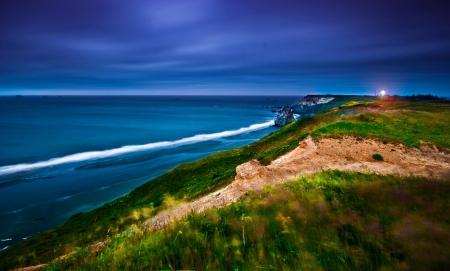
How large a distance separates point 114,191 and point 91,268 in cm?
2156

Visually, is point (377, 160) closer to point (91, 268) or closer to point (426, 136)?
point (426, 136)

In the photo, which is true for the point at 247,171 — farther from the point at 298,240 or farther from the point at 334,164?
the point at 298,240

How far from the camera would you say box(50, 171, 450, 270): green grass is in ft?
9.48

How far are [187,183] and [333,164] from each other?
10624mm

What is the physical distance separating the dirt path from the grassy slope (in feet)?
5.07

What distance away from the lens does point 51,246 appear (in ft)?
34.1

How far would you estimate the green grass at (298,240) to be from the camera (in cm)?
289

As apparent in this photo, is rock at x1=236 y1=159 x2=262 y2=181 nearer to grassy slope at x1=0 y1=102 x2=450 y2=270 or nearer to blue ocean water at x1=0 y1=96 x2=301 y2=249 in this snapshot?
grassy slope at x1=0 y1=102 x2=450 y2=270

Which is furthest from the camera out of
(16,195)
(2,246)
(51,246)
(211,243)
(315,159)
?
(16,195)

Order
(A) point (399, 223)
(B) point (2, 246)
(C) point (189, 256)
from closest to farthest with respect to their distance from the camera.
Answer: (C) point (189, 256) < (A) point (399, 223) < (B) point (2, 246)

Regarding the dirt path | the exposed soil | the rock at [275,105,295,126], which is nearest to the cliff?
the rock at [275,105,295,126]

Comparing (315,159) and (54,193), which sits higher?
(315,159)

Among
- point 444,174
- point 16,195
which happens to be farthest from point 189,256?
point 16,195

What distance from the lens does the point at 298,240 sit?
133 inches
